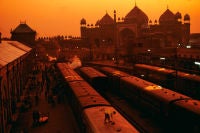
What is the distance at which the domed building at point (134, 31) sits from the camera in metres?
75.3

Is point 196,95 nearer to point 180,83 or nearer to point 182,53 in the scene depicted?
point 180,83

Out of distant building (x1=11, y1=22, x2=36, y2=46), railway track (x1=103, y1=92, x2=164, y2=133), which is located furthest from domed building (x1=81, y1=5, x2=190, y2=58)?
railway track (x1=103, y1=92, x2=164, y2=133)

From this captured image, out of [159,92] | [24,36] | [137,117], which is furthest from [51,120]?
[24,36]

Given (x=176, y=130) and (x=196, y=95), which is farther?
(x=196, y=95)

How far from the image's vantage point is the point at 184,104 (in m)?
14.5

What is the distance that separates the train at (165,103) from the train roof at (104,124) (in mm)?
3963

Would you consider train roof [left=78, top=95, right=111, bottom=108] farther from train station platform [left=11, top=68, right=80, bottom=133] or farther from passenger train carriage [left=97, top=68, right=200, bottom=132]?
passenger train carriage [left=97, top=68, right=200, bottom=132]

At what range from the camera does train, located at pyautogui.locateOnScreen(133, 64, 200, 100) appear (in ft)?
71.8

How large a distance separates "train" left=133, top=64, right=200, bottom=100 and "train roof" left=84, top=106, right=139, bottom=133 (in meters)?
11.2

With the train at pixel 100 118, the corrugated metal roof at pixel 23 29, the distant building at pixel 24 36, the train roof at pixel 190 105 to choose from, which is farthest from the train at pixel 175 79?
the corrugated metal roof at pixel 23 29

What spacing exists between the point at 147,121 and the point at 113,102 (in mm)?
5694

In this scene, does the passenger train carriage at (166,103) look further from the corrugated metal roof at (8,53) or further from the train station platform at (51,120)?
the corrugated metal roof at (8,53)

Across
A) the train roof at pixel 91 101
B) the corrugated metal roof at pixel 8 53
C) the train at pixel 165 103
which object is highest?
the corrugated metal roof at pixel 8 53

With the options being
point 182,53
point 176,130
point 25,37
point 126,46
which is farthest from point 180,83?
point 25,37
